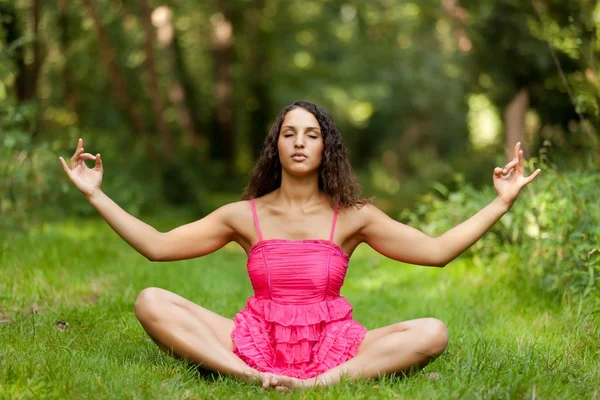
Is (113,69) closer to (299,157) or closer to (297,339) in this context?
(299,157)

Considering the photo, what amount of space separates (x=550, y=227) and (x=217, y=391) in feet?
9.97

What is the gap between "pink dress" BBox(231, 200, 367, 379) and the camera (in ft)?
12.0

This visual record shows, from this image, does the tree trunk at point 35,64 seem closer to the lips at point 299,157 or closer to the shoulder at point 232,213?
the shoulder at point 232,213

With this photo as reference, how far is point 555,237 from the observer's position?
5.20 m

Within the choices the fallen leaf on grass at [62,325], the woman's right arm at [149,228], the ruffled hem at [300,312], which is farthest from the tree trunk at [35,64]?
the ruffled hem at [300,312]

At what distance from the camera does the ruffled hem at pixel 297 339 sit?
11.9ft

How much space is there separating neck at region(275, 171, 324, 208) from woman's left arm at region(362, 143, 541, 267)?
0.31m

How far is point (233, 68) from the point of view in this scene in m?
20.9

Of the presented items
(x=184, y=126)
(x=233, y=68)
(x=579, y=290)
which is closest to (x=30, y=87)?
(x=184, y=126)

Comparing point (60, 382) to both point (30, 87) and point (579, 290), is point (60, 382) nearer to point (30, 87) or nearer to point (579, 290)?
point (579, 290)

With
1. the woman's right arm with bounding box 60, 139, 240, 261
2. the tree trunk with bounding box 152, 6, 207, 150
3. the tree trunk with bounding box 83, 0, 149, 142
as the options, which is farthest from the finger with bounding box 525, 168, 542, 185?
the tree trunk with bounding box 152, 6, 207, 150

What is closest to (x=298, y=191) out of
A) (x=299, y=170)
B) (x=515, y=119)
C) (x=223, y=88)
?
(x=299, y=170)

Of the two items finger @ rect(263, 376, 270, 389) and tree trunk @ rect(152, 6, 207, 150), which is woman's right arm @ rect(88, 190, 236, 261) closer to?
finger @ rect(263, 376, 270, 389)

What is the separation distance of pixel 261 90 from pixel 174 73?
12.2ft
